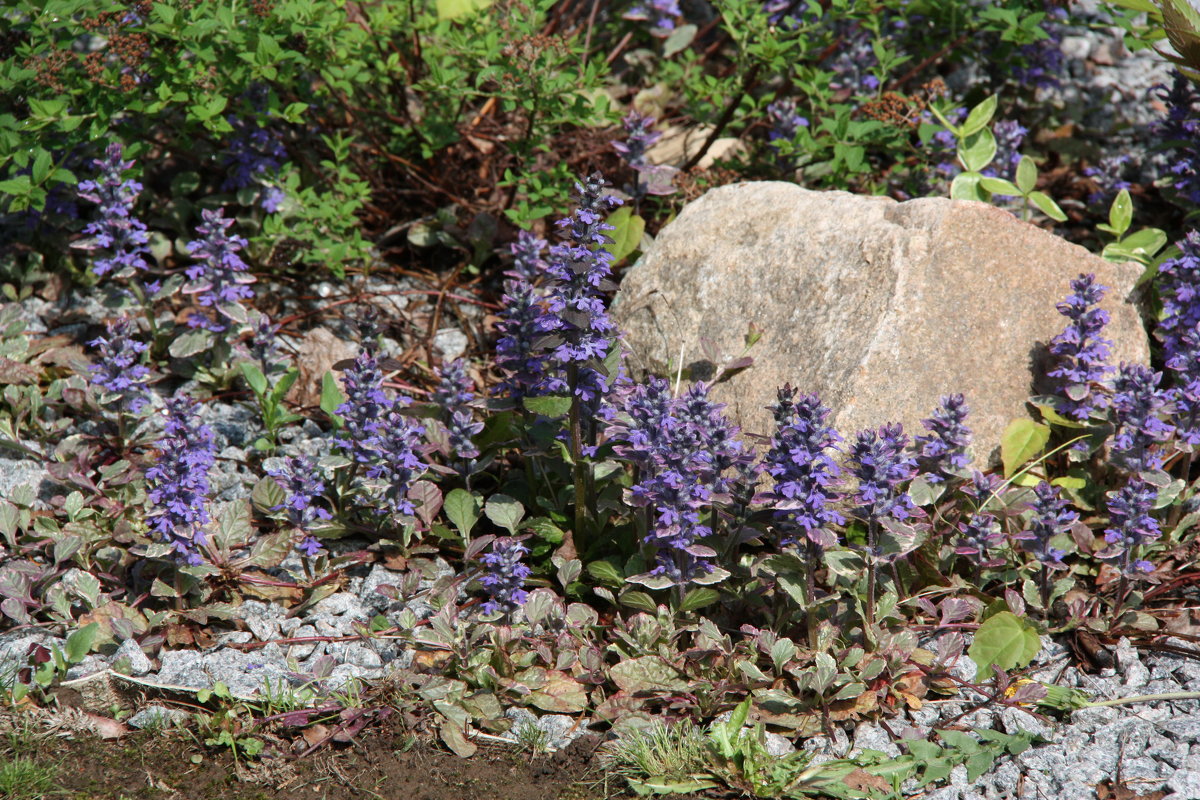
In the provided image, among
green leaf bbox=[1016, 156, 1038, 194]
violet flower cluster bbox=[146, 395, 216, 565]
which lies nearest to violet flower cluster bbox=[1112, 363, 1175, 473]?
green leaf bbox=[1016, 156, 1038, 194]

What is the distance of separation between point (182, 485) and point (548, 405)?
1.25 m

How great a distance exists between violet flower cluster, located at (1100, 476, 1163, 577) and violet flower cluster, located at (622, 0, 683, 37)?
370 centimetres

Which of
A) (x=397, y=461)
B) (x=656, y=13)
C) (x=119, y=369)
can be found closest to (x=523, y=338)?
(x=397, y=461)

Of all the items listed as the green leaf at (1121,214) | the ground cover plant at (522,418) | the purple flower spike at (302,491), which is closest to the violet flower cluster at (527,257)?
the ground cover plant at (522,418)

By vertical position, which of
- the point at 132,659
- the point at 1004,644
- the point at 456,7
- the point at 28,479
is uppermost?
the point at 456,7

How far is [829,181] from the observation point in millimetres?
5262

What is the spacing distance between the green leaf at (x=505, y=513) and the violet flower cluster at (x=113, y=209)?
1.99 meters

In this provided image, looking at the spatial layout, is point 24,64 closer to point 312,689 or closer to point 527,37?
point 527,37

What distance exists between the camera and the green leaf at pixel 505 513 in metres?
3.79

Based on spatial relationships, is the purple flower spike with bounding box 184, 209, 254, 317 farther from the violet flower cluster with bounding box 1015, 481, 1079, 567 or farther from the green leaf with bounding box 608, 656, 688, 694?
the violet flower cluster with bounding box 1015, 481, 1079, 567

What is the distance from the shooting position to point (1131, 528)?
3463 millimetres

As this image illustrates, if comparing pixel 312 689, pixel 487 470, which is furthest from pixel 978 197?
pixel 312 689

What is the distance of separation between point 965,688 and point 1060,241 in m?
1.98

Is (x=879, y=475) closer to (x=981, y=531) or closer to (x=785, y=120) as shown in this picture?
(x=981, y=531)
